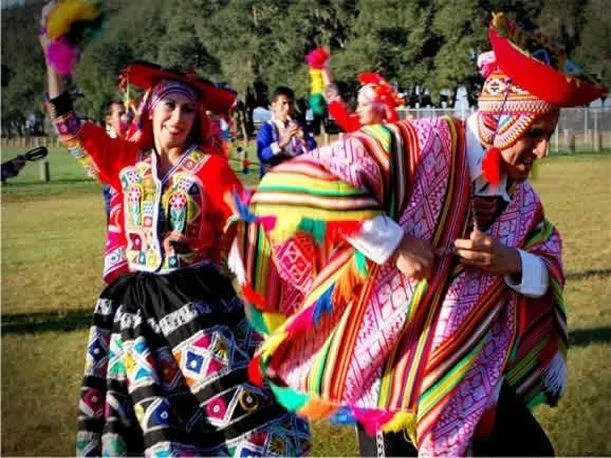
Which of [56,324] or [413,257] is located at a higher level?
[413,257]

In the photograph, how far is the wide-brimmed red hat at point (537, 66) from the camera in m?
3.27

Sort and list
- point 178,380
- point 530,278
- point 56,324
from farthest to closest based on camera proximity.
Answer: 1. point 56,324
2. point 178,380
3. point 530,278

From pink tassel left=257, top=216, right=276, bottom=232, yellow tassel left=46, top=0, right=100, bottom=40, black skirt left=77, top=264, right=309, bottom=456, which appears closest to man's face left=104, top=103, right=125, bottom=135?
yellow tassel left=46, top=0, right=100, bottom=40

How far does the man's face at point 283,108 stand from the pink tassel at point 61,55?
4.62 meters

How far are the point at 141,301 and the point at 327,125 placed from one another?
13012mm

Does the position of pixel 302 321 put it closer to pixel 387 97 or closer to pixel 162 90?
pixel 162 90

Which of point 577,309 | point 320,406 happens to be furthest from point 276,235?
point 577,309

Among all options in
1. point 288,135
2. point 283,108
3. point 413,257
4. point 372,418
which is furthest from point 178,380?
point 283,108

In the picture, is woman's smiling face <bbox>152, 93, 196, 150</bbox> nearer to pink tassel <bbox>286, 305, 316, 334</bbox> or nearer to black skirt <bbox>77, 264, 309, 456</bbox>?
black skirt <bbox>77, 264, 309, 456</bbox>

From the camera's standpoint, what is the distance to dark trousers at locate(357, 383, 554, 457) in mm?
3582

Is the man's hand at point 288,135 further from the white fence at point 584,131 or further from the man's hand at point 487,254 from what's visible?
the white fence at point 584,131

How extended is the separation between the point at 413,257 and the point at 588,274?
736cm

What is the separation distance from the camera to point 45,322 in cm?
876

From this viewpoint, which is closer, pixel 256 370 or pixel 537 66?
pixel 537 66
